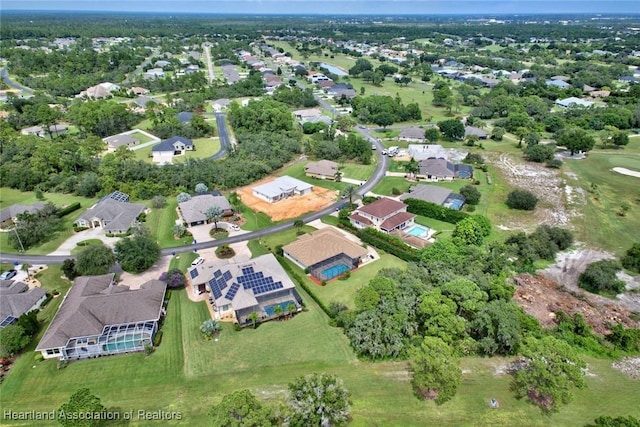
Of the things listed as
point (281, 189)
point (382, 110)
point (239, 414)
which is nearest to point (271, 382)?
point (239, 414)

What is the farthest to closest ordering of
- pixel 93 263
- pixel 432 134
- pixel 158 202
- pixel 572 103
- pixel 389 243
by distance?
pixel 572 103, pixel 432 134, pixel 158 202, pixel 389 243, pixel 93 263

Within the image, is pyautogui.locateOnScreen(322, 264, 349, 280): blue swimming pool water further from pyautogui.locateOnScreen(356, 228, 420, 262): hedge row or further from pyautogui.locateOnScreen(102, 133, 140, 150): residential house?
pyautogui.locateOnScreen(102, 133, 140, 150): residential house

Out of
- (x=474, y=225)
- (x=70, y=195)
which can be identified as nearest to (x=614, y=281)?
(x=474, y=225)

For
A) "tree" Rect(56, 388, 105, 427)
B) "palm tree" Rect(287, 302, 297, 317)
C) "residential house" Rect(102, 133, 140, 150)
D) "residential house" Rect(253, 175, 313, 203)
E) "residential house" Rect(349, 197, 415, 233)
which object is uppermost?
"tree" Rect(56, 388, 105, 427)

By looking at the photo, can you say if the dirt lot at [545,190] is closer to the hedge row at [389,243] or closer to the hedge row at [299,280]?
the hedge row at [389,243]

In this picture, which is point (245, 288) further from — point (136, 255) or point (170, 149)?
point (170, 149)

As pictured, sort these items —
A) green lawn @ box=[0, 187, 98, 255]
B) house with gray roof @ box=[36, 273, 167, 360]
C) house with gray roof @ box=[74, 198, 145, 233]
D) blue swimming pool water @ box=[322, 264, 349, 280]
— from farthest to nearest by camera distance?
house with gray roof @ box=[74, 198, 145, 233]
green lawn @ box=[0, 187, 98, 255]
blue swimming pool water @ box=[322, 264, 349, 280]
house with gray roof @ box=[36, 273, 167, 360]

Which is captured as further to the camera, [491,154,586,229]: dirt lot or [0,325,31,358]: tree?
[491,154,586,229]: dirt lot

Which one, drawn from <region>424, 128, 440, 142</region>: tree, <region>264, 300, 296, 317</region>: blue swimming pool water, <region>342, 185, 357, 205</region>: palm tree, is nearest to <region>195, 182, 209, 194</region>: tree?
<region>342, 185, 357, 205</region>: palm tree
